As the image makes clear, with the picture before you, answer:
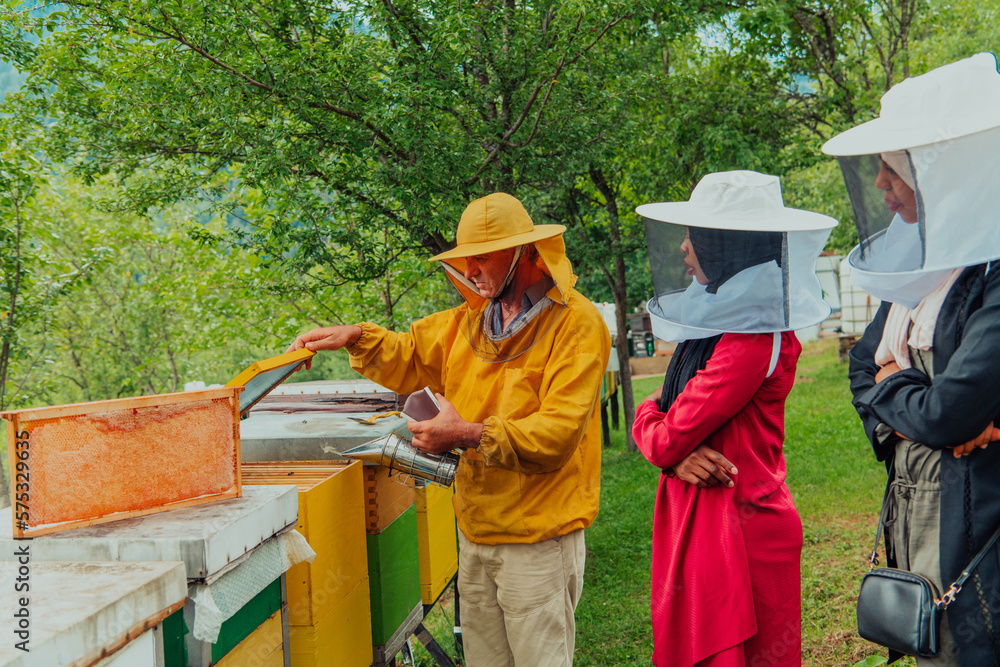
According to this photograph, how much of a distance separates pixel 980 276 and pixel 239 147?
3619 millimetres

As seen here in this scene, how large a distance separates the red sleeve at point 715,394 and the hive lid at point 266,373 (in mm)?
1105

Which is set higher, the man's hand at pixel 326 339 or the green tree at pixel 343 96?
the green tree at pixel 343 96

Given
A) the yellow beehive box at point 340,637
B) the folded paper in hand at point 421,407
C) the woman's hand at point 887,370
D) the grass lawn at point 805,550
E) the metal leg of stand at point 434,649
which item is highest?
the woman's hand at point 887,370

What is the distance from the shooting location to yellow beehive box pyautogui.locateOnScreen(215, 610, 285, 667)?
1.80 m

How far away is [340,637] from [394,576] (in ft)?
1.52

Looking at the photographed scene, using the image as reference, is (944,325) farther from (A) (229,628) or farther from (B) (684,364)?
(A) (229,628)

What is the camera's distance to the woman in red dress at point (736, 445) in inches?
78.8

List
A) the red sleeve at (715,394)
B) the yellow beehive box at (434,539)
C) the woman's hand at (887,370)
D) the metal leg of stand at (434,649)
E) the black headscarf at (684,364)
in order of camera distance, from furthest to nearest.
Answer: the metal leg of stand at (434,649)
the yellow beehive box at (434,539)
the black headscarf at (684,364)
the red sleeve at (715,394)
the woman's hand at (887,370)

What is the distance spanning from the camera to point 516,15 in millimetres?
4164

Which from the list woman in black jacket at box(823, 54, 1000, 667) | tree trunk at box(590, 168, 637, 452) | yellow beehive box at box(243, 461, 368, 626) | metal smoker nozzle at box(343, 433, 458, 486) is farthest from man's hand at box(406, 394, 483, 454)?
tree trunk at box(590, 168, 637, 452)

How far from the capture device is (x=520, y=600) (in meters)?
2.32

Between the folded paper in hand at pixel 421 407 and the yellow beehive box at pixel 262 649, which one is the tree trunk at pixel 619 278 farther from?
the yellow beehive box at pixel 262 649

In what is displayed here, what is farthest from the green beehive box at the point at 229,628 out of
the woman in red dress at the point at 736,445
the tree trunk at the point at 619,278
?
the tree trunk at the point at 619,278

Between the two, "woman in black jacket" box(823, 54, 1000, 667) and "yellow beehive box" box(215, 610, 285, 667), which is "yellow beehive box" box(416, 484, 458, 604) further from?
"woman in black jacket" box(823, 54, 1000, 667)
